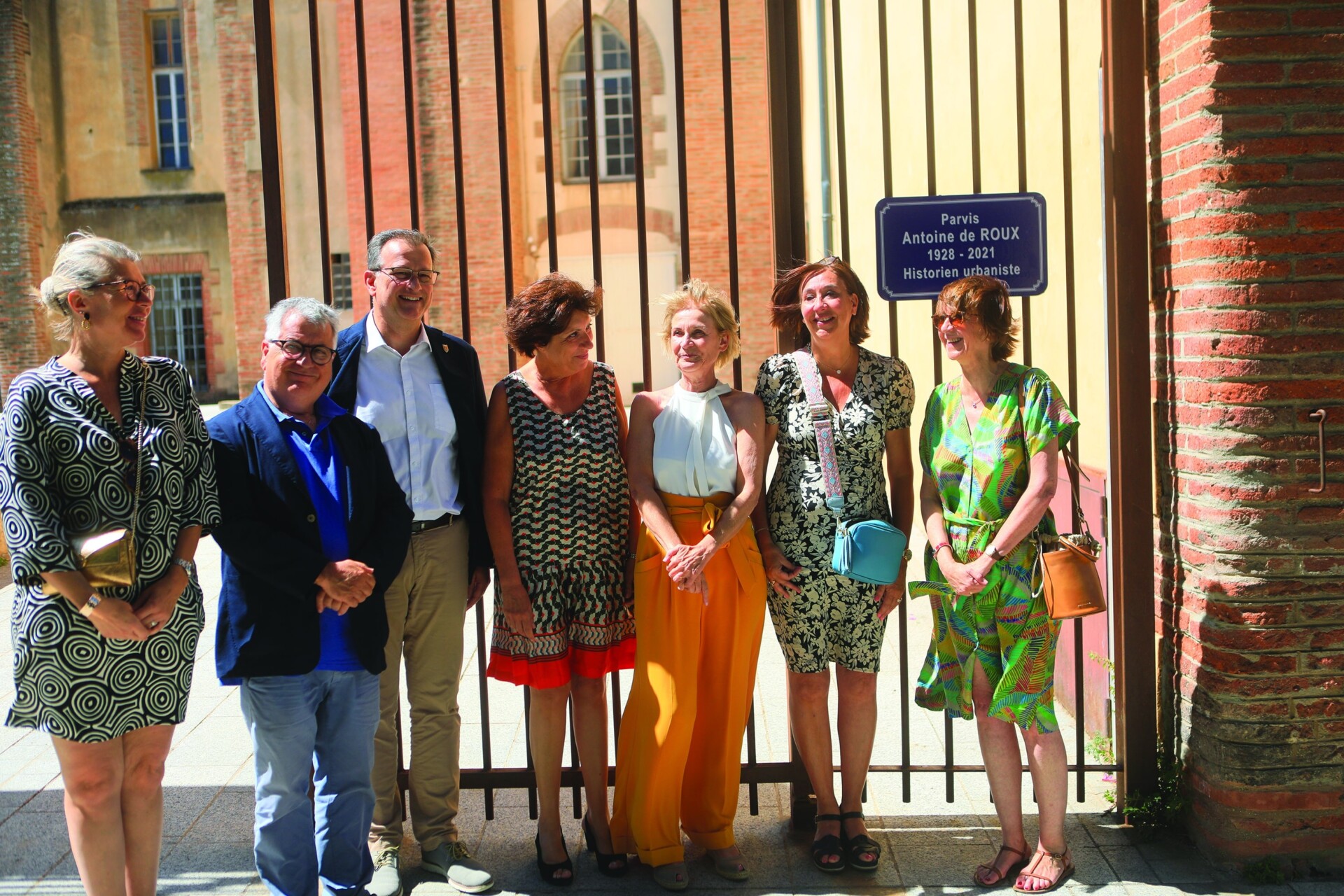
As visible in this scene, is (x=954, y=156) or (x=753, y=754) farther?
(x=954, y=156)

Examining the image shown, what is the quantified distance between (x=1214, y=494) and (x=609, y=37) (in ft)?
61.3

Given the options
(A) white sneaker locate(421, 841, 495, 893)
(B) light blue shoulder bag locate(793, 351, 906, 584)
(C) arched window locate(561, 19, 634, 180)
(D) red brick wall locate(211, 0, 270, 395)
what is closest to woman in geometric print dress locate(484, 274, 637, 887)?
(A) white sneaker locate(421, 841, 495, 893)

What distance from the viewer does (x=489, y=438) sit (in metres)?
3.76

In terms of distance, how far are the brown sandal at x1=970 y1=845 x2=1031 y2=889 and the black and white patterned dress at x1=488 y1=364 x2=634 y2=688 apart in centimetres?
136

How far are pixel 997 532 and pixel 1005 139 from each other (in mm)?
3505

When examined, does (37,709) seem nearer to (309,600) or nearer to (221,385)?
(309,600)

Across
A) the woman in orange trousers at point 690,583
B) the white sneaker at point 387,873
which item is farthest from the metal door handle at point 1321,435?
the white sneaker at point 387,873

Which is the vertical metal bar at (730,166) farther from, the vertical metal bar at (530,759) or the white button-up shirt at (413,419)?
the vertical metal bar at (530,759)

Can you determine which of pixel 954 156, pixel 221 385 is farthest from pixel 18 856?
pixel 221 385

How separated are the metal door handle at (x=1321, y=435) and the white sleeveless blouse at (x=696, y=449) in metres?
1.74

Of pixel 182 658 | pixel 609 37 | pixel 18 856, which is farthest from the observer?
pixel 609 37

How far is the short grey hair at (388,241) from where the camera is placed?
12.1 ft

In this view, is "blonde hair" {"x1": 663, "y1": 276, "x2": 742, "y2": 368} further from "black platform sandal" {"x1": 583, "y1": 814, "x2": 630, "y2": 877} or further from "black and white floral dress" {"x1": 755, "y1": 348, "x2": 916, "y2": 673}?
"black platform sandal" {"x1": 583, "y1": 814, "x2": 630, "y2": 877}

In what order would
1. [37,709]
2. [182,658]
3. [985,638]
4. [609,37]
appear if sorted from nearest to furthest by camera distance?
[37,709]
[182,658]
[985,638]
[609,37]
